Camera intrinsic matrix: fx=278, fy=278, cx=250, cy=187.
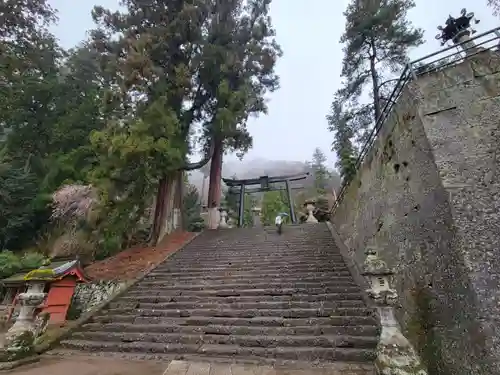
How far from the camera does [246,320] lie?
520 cm

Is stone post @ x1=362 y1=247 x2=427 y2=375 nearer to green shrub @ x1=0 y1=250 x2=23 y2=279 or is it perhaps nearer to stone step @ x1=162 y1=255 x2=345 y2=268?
stone step @ x1=162 y1=255 x2=345 y2=268

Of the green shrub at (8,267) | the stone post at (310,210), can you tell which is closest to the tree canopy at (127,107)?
the green shrub at (8,267)

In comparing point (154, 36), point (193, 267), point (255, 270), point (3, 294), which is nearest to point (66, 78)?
point (154, 36)

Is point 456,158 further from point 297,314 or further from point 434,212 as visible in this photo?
point 297,314

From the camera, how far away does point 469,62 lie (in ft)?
15.3

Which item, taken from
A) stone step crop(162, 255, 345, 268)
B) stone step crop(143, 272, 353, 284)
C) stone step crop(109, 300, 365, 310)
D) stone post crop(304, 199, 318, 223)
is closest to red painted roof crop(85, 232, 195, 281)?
stone step crop(162, 255, 345, 268)

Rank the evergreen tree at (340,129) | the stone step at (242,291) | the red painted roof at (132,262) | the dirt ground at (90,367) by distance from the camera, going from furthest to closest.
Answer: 1. the evergreen tree at (340,129)
2. the red painted roof at (132,262)
3. the stone step at (242,291)
4. the dirt ground at (90,367)

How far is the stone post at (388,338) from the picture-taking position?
3.12 m

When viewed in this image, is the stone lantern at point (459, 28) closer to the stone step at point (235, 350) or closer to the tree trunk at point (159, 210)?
the stone step at point (235, 350)

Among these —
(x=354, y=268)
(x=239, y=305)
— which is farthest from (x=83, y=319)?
(x=354, y=268)

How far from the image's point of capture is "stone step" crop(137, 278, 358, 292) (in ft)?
20.1

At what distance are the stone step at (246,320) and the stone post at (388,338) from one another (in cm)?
114

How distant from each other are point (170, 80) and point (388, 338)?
10.8 m

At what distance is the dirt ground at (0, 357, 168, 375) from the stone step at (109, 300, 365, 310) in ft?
5.85
